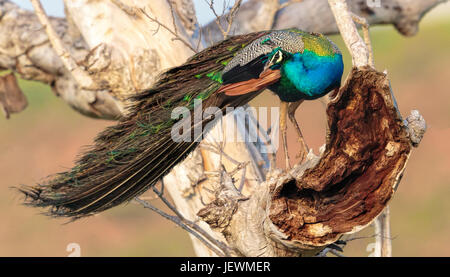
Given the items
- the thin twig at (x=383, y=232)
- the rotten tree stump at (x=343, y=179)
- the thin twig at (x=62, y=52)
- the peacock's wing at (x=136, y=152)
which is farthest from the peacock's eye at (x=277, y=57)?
the thin twig at (x=62, y=52)

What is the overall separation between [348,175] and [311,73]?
2.14ft

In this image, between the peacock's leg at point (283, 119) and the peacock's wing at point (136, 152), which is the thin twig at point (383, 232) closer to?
the peacock's leg at point (283, 119)

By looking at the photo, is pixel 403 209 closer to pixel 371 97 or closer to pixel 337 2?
pixel 337 2

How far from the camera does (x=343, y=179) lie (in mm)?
2568

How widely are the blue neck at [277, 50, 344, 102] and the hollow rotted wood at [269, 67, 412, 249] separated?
58cm

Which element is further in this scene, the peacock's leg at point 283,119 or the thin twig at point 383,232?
the thin twig at point 383,232

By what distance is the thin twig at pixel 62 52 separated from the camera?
450cm

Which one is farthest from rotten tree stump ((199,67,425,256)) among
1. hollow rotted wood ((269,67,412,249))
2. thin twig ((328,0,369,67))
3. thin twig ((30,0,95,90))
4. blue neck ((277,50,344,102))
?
thin twig ((30,0,95,90))

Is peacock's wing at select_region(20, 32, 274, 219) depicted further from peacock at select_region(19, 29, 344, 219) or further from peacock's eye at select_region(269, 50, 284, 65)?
peacock's eye at select_region(269, 50, 284, 65)

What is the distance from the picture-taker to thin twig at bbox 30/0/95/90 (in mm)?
4496

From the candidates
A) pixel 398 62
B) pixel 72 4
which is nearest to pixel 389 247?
pixel 72 4

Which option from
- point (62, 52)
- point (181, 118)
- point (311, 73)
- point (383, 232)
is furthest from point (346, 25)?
point (62, 52)

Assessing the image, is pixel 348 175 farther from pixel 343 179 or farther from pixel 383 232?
pixel 383 232

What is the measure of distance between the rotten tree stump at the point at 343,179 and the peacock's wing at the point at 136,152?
0.64 meters
